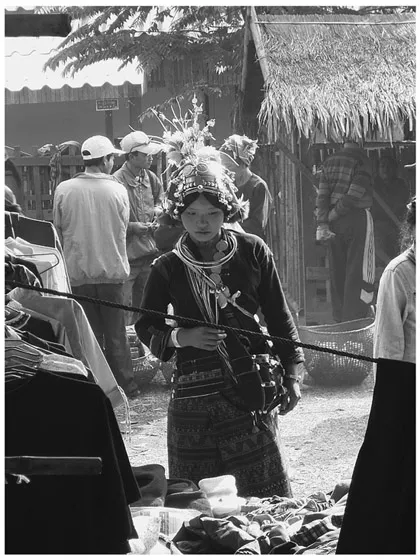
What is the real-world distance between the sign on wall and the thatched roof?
4631 millimetres

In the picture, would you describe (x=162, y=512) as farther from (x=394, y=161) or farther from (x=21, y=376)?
(x=394, y=161)

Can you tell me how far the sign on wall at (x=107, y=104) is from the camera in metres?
13.8

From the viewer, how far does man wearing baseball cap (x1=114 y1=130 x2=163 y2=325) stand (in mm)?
8234

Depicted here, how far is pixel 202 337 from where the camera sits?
4.05m

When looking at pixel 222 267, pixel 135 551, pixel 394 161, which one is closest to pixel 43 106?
pixel 394 161

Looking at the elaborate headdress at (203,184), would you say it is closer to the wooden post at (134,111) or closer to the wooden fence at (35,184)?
the wooden fence at (35,184)

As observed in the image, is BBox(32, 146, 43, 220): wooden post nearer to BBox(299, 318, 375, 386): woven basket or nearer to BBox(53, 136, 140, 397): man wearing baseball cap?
BBox(53, 136, 140, 397): man wearing baseball cap

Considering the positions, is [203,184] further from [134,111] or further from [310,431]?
[134,111]

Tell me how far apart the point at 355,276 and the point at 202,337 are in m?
5.93

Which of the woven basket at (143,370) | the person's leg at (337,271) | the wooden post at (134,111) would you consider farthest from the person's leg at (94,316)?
the wooden post at (134,111)

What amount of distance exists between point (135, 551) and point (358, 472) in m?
0.85

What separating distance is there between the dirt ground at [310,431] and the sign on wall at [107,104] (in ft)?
20.6

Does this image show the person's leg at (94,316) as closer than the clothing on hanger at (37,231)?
No

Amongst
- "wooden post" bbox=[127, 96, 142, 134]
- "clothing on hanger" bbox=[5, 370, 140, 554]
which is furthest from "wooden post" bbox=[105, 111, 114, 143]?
"clothing on hanger" bbox=[5, 370, 140, 554]
